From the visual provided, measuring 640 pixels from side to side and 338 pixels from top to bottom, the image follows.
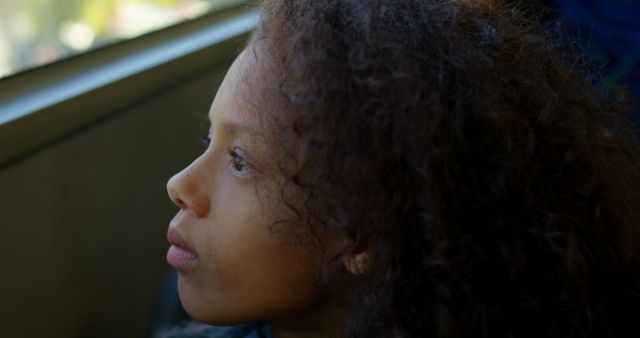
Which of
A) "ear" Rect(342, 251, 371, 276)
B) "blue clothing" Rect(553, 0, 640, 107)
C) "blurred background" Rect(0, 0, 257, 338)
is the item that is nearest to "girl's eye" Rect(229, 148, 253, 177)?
"ear" Rect(342, 251, 371, 276)

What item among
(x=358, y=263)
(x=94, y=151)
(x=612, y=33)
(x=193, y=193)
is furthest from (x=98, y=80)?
(x=612, y=33)

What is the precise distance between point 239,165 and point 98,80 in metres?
0.33

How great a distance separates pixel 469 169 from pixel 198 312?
315 millimetres

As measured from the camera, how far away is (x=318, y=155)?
73 centimetres

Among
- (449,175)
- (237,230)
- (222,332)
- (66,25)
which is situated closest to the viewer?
(449,175)

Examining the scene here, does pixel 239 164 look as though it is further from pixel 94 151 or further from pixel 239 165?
pixel 94 151

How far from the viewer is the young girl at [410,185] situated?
0.71m

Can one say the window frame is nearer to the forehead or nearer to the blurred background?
the blurred background

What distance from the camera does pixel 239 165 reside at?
815 millimetres

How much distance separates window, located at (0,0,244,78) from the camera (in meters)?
1.02

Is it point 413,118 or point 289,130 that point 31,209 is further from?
point 413,118

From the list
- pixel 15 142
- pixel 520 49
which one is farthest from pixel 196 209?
pixel 520 49

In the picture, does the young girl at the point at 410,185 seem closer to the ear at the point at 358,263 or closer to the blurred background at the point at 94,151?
the ear at the point at 358,263

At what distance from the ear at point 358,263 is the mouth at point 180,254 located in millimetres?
156
